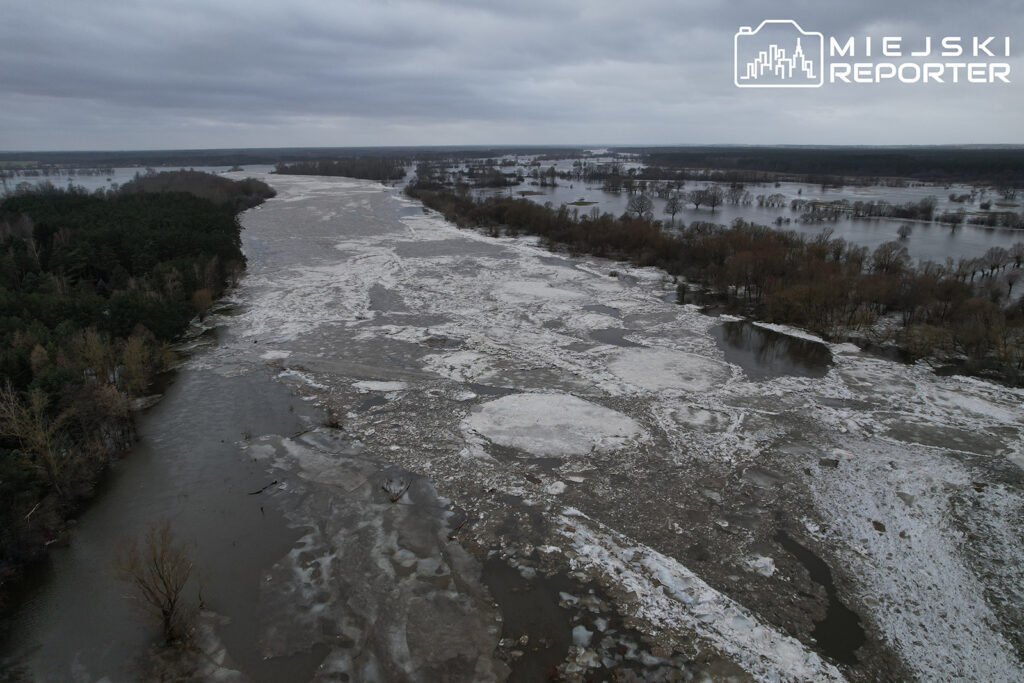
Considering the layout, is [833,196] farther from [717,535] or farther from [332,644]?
[332,644]

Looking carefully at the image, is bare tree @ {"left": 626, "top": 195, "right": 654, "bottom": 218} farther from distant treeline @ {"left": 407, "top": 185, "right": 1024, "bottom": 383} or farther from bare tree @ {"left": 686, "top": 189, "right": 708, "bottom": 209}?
bare tree @ {"left": 686, "top": 189, "right": 708, "bottom": 209}

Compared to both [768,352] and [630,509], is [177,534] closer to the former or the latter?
[630,509]

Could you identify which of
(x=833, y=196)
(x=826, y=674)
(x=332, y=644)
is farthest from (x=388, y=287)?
(x=833, y=196)

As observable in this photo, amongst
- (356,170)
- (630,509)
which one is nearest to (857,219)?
(630,509)

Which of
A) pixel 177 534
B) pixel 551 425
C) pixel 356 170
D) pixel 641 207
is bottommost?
pixel 177 534

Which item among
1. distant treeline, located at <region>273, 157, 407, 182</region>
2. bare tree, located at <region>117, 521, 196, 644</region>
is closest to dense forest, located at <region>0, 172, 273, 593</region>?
bare tree, located at <region>117, 521, 196, 644</region>

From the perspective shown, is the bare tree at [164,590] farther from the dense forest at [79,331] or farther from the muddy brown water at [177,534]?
the dense forest at [79,331]
